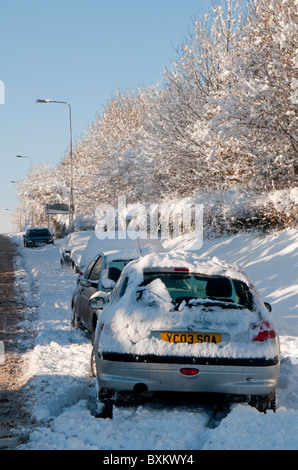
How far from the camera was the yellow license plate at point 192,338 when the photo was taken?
5520 millimetres

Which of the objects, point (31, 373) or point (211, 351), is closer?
point (211, 351)

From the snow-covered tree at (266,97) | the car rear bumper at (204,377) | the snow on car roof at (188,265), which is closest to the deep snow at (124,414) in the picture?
the car rear bumper at (204,377)

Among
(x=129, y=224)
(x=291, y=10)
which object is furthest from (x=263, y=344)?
(x=129, y=224)

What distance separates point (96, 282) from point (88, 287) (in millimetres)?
442

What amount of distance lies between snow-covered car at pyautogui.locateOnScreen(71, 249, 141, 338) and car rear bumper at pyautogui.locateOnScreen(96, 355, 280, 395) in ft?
10.8

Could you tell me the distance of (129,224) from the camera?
1312 inches

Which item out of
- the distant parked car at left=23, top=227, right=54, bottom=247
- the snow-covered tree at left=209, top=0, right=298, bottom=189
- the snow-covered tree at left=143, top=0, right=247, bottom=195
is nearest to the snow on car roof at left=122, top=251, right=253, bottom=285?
the snow-covered tree at left=209, top=0, right=298, bottom=189

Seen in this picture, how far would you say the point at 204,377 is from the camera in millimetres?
5422

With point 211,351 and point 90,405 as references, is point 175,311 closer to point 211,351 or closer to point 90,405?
point 211,351

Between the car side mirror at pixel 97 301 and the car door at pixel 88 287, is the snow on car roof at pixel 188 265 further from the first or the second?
the car door at pixel 88 287

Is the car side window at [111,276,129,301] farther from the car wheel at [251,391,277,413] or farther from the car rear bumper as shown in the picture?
the car wheel at [251,391,277,413]

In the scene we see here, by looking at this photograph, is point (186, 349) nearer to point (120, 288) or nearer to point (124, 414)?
point (124, 414)

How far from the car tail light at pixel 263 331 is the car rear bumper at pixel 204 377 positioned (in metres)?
0.22

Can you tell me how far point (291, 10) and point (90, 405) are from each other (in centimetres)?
1322
